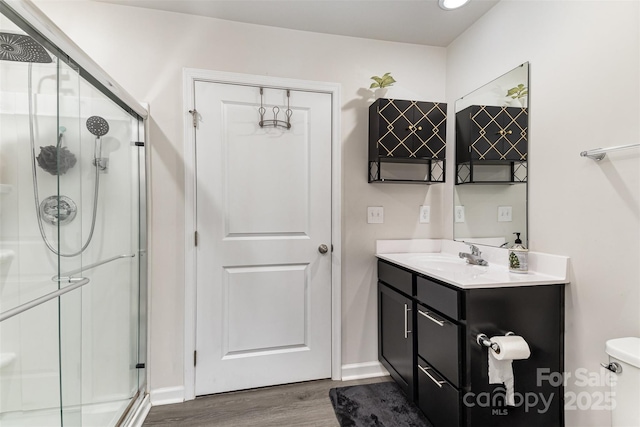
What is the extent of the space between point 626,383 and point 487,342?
0.43 m

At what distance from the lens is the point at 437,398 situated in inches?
61.0

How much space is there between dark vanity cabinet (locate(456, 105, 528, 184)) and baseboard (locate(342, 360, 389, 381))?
150 cm

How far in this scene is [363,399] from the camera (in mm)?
1956

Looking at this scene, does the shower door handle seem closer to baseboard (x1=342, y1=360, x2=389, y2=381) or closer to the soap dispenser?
baseboard (x1=342, y1=360, x2=389, y2=381)

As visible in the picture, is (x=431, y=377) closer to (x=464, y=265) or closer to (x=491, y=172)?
(x=464, y=265)

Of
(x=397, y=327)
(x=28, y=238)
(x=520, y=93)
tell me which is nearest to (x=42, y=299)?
(x=28, y=238)

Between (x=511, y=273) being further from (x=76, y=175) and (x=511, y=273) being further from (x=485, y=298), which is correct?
(x=76, y=175)

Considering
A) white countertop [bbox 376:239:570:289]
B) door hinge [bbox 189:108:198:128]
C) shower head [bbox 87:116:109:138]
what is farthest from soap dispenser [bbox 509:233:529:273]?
shower head [bbox 87:116:109:138]

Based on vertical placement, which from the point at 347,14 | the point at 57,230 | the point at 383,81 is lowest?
the point at 57,230

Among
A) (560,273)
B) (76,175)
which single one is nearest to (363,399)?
(560,273)

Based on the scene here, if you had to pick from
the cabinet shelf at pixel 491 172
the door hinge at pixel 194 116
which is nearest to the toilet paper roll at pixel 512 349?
the cabinet shelf at pixel 491 172

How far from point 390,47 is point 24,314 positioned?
2.59 metres

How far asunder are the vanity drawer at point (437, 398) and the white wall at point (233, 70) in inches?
23.9

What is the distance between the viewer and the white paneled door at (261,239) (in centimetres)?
202
